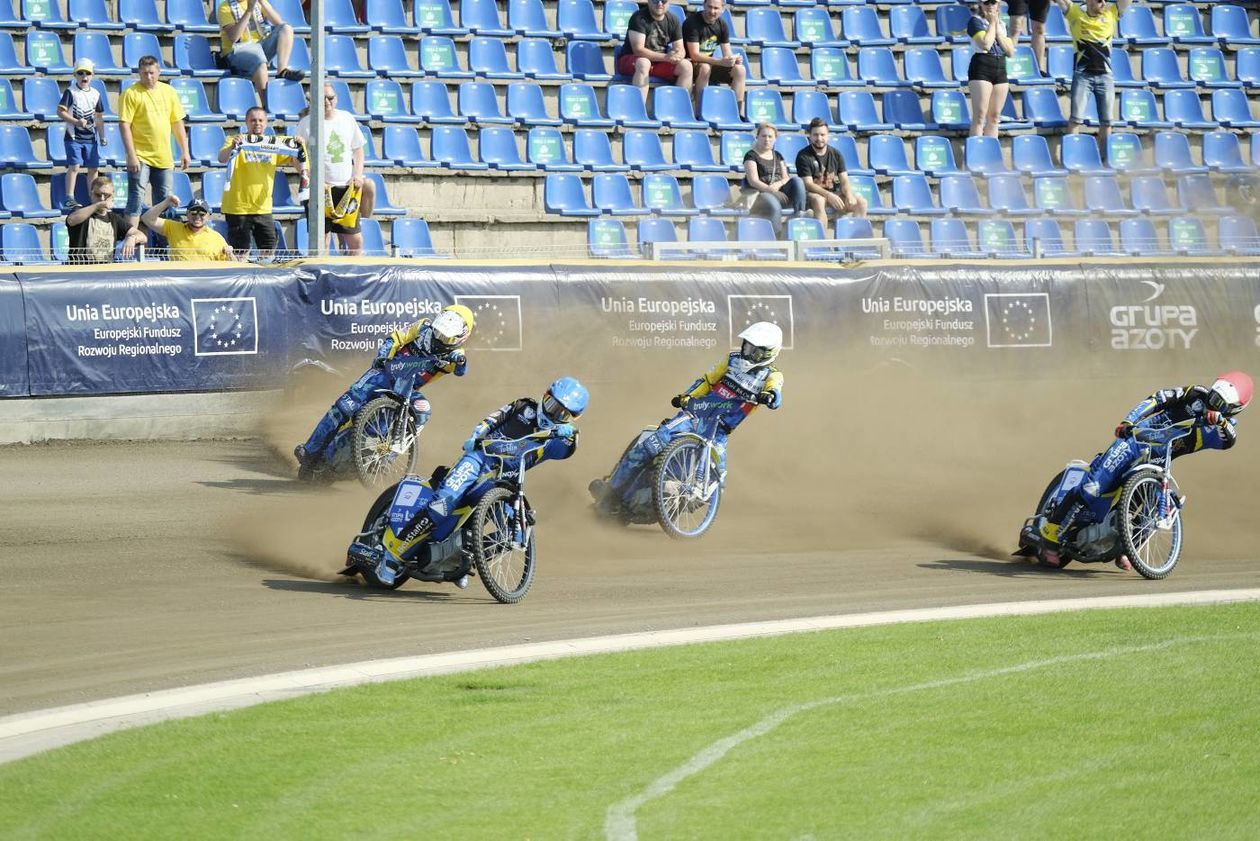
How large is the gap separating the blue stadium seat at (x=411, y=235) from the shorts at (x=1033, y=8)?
11174mm

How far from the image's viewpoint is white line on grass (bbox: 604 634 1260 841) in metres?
7.08

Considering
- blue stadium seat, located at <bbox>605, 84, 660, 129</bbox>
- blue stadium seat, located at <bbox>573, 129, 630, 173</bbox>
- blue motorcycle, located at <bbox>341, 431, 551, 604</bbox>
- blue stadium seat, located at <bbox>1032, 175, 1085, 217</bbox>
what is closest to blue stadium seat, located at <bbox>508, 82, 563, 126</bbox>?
blue stadium seat, located at <bbox>573, 129, 630, 173</bbox>

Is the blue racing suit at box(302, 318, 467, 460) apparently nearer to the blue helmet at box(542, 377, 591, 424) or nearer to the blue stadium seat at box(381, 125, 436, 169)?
the blue helmet at box(542, 377, 591, 424)

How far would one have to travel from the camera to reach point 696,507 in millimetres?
14938

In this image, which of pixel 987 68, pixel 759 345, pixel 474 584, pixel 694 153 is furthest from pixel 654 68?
pixel 474 584

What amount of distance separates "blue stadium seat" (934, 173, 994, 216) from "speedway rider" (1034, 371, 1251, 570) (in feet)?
36.3

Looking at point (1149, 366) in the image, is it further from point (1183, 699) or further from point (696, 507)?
point (1183, 699)

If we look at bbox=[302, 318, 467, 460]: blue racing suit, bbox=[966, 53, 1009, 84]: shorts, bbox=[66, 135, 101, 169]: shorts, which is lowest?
bbox=[302, 318, 467, 460]: blue racing suit

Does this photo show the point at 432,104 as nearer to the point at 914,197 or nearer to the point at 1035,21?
the point at 914,197

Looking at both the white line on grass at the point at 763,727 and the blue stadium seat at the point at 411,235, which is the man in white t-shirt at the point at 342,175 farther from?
the white line on grass at the point at 763,727

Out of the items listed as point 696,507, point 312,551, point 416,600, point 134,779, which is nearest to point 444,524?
point 416,600

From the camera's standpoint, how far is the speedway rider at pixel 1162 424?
13391 millimetres

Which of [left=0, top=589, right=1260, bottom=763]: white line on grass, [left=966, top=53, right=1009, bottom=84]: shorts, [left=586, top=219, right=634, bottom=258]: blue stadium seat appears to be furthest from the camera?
[left=966, top=53, right=1009, bottom=84]: shorts

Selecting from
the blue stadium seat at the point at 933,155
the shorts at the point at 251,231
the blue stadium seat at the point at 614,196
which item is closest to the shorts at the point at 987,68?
the blue stadium seat at the point at 933,155
